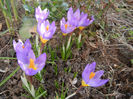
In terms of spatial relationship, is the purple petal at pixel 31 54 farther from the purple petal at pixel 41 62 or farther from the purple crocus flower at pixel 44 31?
the purple crocus flower at pixel 44 31

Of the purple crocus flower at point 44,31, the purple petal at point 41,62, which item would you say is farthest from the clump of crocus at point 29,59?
the purple crocus flower at point 44,31

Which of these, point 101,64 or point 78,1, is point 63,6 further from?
point 101,64

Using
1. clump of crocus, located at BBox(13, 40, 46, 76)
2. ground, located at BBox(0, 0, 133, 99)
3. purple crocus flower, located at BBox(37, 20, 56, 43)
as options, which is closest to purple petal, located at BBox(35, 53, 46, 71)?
clump of crocus, located at BBox(13, 40, 46, 76)

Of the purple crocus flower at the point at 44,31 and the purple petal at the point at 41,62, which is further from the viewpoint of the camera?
the purple crocus flower at the point at 44,31

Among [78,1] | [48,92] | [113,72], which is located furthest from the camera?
[78,1]

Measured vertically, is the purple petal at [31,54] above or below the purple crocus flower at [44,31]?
below

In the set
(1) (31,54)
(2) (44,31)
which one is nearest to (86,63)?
(2) (44,31)

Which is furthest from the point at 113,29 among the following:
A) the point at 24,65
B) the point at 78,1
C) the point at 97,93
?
the point at 24,65

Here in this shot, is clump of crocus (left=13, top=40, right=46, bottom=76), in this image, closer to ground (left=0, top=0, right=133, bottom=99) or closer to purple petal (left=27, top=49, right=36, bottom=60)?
purple petal (left=27, top=49, right=36, bottom=60)
